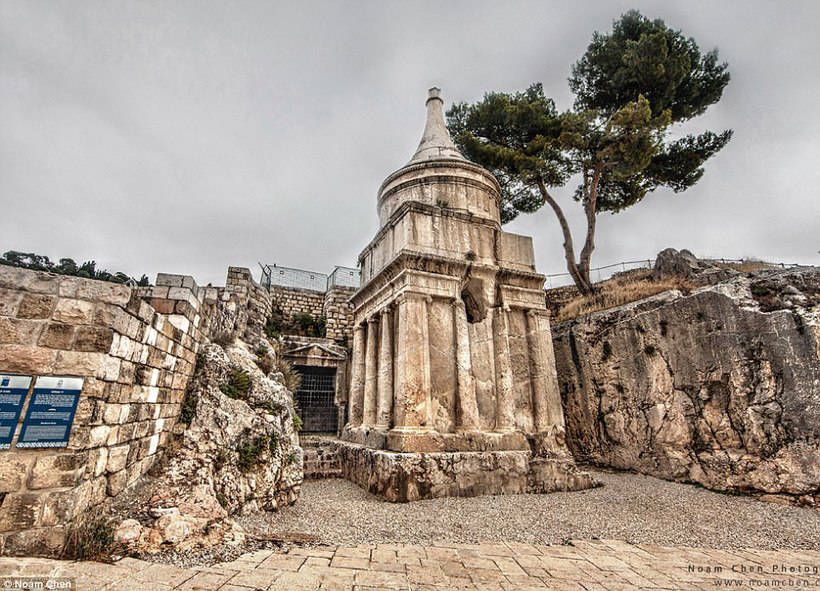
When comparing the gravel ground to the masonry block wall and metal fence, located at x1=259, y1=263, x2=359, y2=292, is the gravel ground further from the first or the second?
metal fence, located at x1=259, y1=263, x2=359, y2=292

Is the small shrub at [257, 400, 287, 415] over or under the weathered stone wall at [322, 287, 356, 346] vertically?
under

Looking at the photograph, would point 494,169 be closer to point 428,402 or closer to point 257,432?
point 428,402

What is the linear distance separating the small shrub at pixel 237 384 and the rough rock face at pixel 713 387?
8.33 metres

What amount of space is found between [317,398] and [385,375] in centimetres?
859

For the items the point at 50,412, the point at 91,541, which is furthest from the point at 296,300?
the point at 91,541

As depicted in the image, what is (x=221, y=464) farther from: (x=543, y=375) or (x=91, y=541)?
(x=543, y=375)

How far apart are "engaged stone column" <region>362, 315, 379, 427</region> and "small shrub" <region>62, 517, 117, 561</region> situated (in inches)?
232

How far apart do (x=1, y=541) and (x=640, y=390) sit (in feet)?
33.9

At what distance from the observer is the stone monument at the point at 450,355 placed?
23.7 ft

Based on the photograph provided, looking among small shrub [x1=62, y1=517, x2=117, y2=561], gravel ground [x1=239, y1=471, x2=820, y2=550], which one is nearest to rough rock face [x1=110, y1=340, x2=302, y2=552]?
small shrub [x1=62, y1=517, x2=117, y2=561]

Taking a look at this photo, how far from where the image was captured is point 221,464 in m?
A: 4.93

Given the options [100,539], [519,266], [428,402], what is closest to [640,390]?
[519,266]

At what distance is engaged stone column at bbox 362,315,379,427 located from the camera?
915 centimetres

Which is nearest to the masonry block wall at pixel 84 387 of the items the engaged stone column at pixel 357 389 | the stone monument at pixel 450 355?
the stone monument at pixel 450 355
